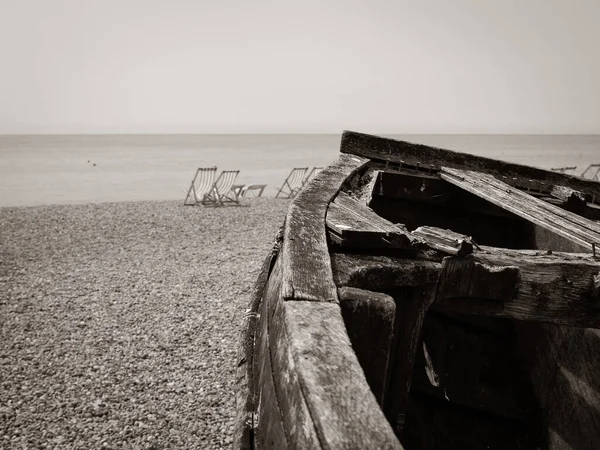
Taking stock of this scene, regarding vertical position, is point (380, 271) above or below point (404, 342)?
above

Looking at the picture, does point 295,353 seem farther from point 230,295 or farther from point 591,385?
point 230,295

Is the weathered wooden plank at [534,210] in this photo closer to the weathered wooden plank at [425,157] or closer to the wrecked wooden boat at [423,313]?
the wrecked wooden boat at [423,313]

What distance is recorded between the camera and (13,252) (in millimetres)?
10414

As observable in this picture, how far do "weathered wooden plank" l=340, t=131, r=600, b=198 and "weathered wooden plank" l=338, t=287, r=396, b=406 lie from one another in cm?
297

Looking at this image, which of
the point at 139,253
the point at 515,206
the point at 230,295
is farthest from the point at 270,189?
the point at 515,206

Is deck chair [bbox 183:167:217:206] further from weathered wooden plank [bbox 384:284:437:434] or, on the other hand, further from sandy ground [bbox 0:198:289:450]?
weathered wooden plank [bbox 384:284:437:434]

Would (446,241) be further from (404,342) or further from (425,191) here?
(425,191)

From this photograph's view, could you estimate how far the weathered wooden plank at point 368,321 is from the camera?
1441mm

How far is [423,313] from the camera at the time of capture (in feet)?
6.44

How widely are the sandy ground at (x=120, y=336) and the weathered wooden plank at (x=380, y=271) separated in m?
3.06

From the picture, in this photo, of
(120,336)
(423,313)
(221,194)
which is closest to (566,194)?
(423,313)

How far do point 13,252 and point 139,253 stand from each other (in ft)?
9.22

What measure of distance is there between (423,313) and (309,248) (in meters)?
0.60

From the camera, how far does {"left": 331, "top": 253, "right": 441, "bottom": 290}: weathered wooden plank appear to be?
167 centimetres
